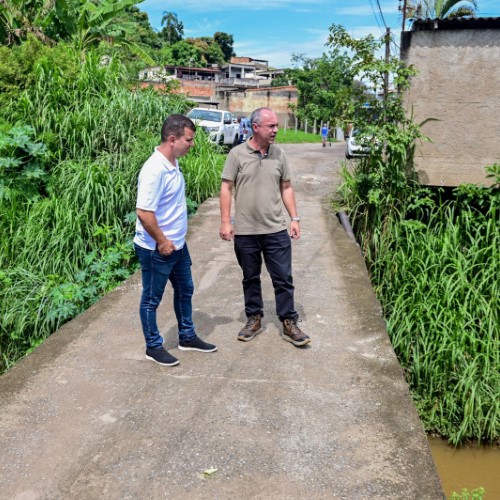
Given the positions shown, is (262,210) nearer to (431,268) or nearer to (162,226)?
(162,226)

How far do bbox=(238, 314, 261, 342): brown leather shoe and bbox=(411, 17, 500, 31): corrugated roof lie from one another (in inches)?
191

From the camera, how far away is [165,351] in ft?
13.5

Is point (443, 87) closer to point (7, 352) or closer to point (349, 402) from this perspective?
point (349, 402)

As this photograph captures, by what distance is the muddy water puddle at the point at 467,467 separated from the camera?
4766 mm

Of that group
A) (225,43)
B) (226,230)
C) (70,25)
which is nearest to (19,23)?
(70,25)

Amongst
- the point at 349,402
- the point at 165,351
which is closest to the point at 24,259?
the point at 165,351

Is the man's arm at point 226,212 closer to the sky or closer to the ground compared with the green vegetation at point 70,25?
closer to the ground

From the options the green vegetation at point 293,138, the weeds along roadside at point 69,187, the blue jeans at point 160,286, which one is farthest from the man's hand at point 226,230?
the green vegetation at point 293,138

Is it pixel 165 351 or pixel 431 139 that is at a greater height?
pixel 431 139

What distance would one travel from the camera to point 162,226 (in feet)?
12.6

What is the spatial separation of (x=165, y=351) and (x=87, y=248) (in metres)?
3.56

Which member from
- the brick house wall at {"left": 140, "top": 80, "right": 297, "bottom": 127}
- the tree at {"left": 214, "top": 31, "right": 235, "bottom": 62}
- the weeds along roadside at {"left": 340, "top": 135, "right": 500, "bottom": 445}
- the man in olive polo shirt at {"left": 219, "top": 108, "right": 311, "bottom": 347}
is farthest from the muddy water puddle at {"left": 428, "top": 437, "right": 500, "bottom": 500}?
the tree at {"left": 214, "top": 31, "right": 235, "bottom": 62}

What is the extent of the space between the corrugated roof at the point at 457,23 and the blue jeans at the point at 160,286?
5076 mm

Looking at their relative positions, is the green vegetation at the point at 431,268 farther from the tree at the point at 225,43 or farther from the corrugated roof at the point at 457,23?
the tree at the point at 225,43
